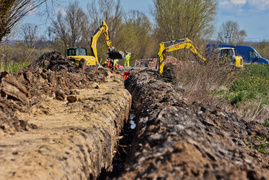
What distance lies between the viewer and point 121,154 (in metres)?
4.85

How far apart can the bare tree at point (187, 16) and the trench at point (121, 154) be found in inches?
744

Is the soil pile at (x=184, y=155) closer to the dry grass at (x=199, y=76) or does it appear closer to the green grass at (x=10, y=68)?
the green grass at (x=10, y=68)

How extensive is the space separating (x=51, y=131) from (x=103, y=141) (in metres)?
0.81

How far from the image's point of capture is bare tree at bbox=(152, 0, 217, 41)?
24750 millimetres

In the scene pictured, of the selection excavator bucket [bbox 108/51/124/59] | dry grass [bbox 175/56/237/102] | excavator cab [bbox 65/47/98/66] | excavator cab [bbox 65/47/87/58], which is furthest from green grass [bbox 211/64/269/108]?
excavator cab [bbox 65/47/87/58]

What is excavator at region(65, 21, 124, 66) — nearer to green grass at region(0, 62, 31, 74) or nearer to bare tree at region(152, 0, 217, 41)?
green grass at region(0, 62, 31, 74)

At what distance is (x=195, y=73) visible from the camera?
34.2 ft

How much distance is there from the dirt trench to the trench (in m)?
0.12

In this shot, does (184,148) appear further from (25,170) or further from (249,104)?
(249,104)

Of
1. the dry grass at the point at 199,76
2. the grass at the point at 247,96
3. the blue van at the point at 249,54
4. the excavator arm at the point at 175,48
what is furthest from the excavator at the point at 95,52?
the blue van at the point at 249,54

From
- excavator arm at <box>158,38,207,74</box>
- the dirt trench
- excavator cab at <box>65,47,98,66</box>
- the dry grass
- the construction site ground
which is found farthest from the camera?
excavator cab at <box>65,47,98,66</box>

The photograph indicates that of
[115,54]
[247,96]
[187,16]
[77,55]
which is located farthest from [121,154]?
[187,16]

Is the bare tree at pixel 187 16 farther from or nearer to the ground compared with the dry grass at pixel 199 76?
farther from the ground

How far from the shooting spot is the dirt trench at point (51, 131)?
2484 mm
